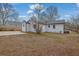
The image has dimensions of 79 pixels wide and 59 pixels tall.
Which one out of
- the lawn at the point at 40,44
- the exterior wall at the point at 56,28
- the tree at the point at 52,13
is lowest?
the lawn at the point at 40,44

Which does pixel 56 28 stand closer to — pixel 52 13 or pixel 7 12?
pixel 52 13

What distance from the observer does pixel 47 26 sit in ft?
12.0

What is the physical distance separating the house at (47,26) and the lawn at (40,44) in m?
0.05

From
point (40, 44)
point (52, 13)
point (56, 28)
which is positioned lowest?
point (40, 44)

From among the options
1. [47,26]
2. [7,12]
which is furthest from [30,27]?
[7,12]

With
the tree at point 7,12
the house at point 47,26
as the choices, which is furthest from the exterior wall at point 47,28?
the tree at point 7,12

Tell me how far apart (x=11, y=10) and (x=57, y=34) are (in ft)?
1.77

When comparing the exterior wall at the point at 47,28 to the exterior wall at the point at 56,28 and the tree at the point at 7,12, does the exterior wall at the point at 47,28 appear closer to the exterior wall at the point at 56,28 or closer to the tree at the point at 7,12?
the exterior wall at the point at 56,28

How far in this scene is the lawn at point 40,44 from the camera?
3.64 metres

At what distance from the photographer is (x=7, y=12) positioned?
12.0 feet

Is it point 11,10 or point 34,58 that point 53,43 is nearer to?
point 34,58

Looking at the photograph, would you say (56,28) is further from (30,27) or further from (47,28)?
(30,27)

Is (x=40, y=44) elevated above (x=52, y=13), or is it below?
below

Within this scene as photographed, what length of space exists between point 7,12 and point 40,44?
479mm
